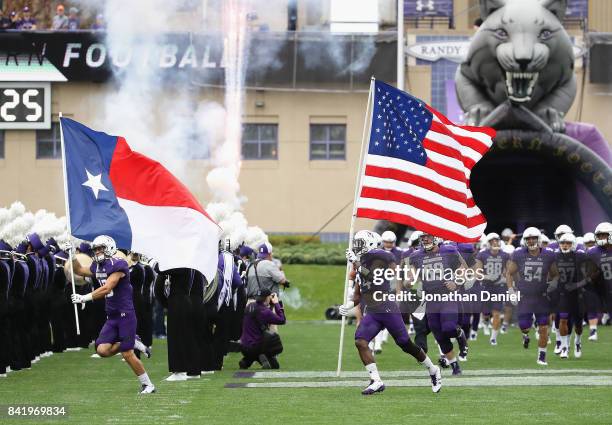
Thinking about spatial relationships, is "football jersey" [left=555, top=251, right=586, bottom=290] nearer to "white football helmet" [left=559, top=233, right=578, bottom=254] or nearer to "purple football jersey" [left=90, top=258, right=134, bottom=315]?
"white football helmet" [left=559, top=233, right=578, bottom=254]

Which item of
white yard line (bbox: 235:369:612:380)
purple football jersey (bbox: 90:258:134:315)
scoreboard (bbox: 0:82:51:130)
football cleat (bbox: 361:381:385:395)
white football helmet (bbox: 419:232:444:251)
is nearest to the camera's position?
football cleat (bbox: 361:381:385:395)

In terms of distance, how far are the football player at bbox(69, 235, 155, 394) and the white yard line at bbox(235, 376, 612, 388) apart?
155cm

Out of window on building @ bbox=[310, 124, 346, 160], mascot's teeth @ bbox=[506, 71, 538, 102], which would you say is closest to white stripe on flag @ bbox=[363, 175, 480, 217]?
mascot's teeth @ bbox=[506, 71, 538, 102]

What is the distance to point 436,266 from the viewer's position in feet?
60.2

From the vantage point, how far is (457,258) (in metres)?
Result: 18.5

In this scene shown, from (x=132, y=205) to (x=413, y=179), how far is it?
10.7 feet

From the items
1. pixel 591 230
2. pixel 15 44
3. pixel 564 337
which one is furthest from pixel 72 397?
pixel 15 44

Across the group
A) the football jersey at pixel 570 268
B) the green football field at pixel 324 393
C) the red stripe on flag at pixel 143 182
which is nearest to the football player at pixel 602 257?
the football jersey at pixel 570 268

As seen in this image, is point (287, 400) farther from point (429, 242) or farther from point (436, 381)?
point (429, 242)

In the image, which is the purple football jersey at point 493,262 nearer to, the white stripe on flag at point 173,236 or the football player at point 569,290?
the football player at point 569,290

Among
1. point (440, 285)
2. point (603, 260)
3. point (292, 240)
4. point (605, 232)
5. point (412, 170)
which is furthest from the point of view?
point (292, 240)

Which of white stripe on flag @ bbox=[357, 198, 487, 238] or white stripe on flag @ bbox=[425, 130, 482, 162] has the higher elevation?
white stripe on flag @ bbox=[425, 130, 482, 162]

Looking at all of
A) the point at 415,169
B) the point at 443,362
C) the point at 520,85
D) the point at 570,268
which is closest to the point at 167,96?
the point at 520,85

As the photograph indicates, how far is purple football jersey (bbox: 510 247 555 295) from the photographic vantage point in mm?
21031
